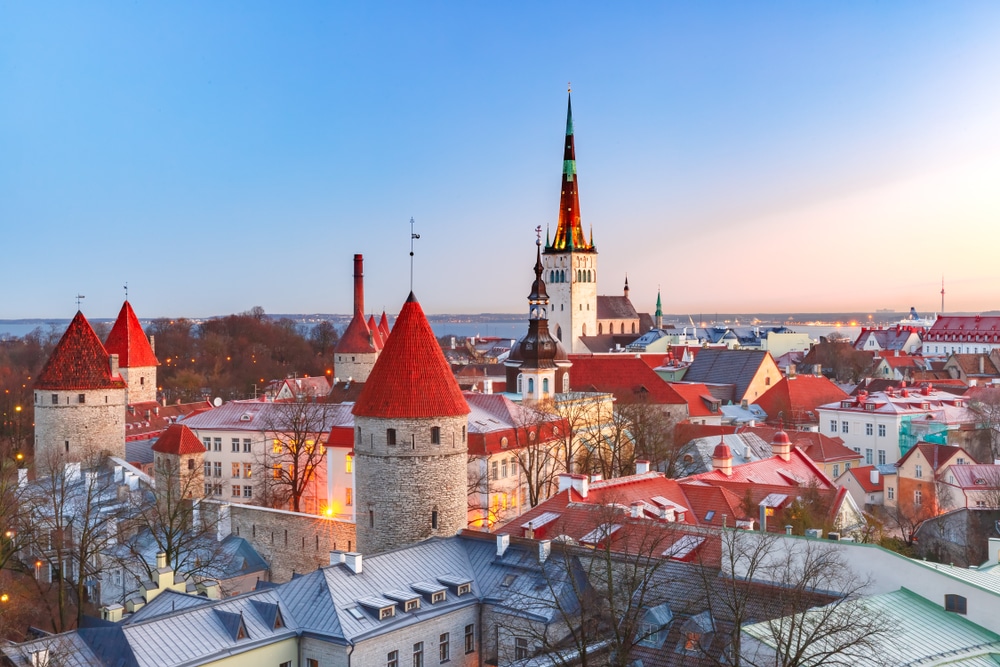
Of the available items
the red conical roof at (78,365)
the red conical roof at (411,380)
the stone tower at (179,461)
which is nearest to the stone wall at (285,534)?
the stone tower at (179,461)

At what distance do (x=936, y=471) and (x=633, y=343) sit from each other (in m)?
56.7

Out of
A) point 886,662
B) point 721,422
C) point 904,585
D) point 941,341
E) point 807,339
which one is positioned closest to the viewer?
point 886,662

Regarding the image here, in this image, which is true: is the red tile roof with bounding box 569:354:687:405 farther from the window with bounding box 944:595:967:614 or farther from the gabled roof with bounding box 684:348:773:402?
the window with bounding box 944:595:967:614

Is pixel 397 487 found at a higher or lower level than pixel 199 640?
higher

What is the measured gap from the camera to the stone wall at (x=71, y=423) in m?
40.1

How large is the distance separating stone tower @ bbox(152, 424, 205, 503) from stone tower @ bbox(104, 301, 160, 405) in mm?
21043

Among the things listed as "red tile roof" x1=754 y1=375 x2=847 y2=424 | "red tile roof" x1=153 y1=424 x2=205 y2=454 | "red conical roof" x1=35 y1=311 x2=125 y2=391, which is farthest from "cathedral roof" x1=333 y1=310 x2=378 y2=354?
"red tile roof" x1=153 y1=424 x2=205 y2=454

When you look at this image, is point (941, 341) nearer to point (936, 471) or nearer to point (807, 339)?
point (807, 339)

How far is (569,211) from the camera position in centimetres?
8481

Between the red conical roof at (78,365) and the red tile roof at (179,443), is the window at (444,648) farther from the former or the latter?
the red conical roof at (78,365)

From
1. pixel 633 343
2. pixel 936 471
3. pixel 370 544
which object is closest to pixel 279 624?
pixel 370 544

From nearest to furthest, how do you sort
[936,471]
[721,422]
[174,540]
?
[174,540], [936,471], [721,422]

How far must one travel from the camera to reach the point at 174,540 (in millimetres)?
31312

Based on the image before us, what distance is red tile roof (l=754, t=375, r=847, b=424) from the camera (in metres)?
55.3
